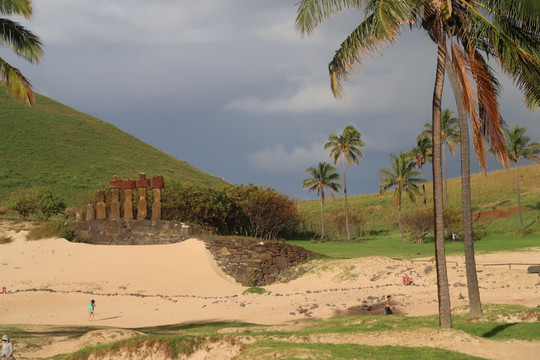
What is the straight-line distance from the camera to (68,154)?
312ft

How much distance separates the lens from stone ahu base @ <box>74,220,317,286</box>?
1316 inches

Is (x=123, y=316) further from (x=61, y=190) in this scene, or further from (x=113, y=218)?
(x=61, y=190)

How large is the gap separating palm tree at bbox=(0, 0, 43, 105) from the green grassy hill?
186 ft

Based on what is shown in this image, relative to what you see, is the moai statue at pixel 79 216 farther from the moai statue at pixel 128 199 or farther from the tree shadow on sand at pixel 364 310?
the tree shadow on sand at pixel 364 310

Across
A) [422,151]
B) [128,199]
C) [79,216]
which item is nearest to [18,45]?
[128,199]

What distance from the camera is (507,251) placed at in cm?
3738

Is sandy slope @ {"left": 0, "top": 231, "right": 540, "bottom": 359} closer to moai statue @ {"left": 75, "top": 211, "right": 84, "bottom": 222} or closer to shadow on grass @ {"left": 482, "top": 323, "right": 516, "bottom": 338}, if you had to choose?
moai statue @ {"left": 75, "top": 211, "right": 84, "bottom": 222}

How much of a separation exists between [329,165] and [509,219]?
69.3 feet

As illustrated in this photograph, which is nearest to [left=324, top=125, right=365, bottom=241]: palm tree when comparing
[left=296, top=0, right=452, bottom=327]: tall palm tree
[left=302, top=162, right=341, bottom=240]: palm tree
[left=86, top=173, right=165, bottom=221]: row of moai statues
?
[left=302, top=162, right=341, bottom=240]: palm tree

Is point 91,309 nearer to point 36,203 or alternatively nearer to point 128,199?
point 128,199

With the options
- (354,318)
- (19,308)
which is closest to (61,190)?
(19,308)

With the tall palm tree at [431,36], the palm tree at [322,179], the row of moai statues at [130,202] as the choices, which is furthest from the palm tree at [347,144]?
the tall palm tree at [431,36]

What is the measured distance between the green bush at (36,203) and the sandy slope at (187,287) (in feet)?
46.1

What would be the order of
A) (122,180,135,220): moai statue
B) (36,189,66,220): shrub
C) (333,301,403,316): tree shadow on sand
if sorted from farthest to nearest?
(36,189,66,220): shrub < (122,180,135,220): moai statue < (333,301,403,316): tree shadow on sand
